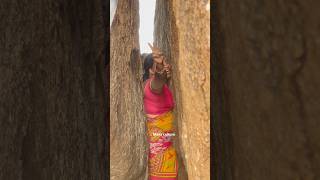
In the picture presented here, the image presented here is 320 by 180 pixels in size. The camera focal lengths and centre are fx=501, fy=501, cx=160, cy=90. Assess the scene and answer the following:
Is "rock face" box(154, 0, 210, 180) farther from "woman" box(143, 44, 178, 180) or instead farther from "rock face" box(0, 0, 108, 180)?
"rock face" box(0, 0, 108, 180)

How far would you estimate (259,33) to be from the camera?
0.31 m

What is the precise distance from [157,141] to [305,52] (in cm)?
461

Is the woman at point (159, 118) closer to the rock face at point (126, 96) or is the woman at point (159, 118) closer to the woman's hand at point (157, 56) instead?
the woman's hand at point (157, 56)

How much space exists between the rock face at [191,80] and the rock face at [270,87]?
3422mm

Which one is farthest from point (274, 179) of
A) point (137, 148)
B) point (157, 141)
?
point (137, 148)

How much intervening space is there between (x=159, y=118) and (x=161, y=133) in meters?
0.15

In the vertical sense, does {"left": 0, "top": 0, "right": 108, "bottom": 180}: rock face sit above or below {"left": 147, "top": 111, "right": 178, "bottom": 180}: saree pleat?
above

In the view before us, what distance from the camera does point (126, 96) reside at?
6.23 meters

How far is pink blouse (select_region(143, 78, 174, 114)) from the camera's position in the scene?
4.63 m

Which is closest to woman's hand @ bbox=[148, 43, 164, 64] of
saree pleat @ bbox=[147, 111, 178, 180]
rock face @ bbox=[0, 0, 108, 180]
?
saree pleat @ bbox=[147, 111, 178, 180]

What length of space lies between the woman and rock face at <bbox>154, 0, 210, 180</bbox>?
0.27 ft

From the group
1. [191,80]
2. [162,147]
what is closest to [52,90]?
[191,80]

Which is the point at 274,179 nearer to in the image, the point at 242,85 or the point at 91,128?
the point at 242,85

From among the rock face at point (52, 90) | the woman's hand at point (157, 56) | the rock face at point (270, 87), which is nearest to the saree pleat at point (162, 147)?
the woman's hand at point (157, 56)
